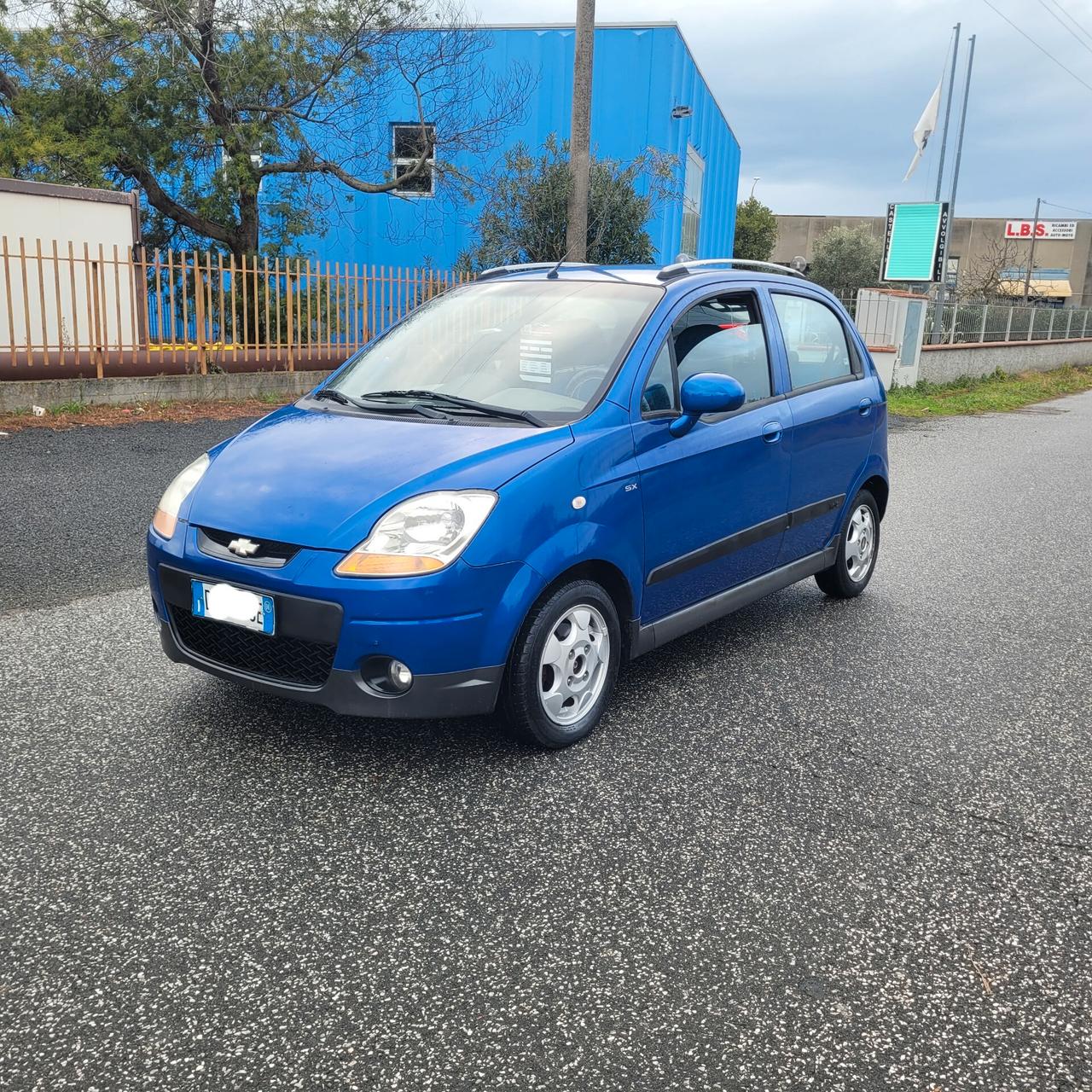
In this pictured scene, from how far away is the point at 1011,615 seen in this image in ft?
18.2

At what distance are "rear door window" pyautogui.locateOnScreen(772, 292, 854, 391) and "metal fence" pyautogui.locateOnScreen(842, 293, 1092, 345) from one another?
569 inches

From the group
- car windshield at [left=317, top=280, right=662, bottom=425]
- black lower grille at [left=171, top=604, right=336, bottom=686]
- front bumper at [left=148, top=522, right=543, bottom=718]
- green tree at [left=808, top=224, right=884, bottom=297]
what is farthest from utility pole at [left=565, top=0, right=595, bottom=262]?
green tree at [left=808, top=224, right=884, bottom=297]

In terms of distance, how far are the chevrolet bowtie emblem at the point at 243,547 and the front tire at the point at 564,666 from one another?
34.8 inches

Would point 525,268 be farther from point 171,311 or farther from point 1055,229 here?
point 1055,229

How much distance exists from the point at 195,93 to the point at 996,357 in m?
19.0

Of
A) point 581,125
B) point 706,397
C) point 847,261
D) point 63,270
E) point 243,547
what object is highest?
point 847,261

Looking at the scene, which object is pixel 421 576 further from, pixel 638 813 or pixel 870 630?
pixel 870 630

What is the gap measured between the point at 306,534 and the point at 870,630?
3.10 meters

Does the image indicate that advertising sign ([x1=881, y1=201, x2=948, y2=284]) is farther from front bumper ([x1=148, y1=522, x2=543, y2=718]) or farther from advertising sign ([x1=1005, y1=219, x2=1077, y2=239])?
advertising sign ([x1=1005, y1=219, x2=1077, y2=239])

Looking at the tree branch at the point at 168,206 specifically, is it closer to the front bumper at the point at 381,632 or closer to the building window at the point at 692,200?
the building window at the point at 692,200

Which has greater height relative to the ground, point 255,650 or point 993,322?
point 993,322

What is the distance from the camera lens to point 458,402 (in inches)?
153

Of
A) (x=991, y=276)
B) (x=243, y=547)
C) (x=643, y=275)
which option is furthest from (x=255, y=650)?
(x=991, y=276)

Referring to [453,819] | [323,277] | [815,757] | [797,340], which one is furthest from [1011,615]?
[323,277]
